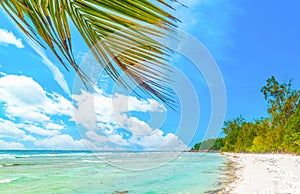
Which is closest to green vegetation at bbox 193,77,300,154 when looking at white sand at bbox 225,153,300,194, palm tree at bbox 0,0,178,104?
white sand at bbox 225,153,300,194

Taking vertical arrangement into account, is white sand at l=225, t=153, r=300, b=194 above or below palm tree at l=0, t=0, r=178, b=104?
below

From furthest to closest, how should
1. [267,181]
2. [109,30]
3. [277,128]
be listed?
[277,128] < [267,181] < [109,30]

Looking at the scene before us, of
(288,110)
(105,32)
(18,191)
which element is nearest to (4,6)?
(105,32)

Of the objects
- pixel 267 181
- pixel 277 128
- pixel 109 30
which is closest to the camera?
pixel 109 30

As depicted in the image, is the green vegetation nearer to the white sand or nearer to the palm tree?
the white sand

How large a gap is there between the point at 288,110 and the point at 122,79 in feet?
156

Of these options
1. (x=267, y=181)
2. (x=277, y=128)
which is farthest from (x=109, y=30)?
(x=277, y=128)

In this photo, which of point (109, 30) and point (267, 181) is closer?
point (109, 30)

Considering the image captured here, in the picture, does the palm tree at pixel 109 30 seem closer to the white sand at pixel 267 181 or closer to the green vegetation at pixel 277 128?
the white sand at pixel 267 181

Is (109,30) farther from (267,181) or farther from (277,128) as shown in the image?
(277,128)

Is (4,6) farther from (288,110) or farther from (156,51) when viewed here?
(288,110)

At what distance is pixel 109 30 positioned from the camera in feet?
2.34

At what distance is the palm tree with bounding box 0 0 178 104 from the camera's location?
2.17 feet

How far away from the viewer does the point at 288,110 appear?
145 ft
